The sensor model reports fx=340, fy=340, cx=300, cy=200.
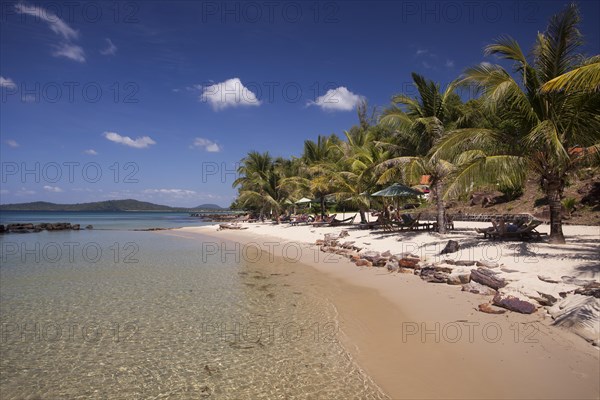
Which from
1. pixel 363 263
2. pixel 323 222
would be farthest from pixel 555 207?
pixel 323 222

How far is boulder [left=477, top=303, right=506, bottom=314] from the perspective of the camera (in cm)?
622

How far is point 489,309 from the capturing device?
632cm

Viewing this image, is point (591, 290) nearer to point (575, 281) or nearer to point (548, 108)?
point (575, 281)

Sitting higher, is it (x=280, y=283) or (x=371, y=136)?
(x=371, y=136)

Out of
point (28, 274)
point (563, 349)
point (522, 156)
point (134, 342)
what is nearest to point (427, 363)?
point (563, 349)

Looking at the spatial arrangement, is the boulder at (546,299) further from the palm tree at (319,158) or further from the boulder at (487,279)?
the palm tree at (319,158)

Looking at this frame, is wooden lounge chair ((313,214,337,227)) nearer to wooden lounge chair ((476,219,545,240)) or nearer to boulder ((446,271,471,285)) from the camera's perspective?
wooden lounge chair ((476,219,545,240))

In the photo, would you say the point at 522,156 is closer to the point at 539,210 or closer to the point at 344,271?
the point at 344,271

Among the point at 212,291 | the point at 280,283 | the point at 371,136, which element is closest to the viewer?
the point at 212,291

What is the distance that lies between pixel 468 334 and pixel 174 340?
4.99m

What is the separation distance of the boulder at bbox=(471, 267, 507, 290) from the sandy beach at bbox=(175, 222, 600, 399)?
9.6 inches

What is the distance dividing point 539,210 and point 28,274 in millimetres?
26200

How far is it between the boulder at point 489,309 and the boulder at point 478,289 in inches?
34.9

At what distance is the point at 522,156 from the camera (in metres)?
10.7
